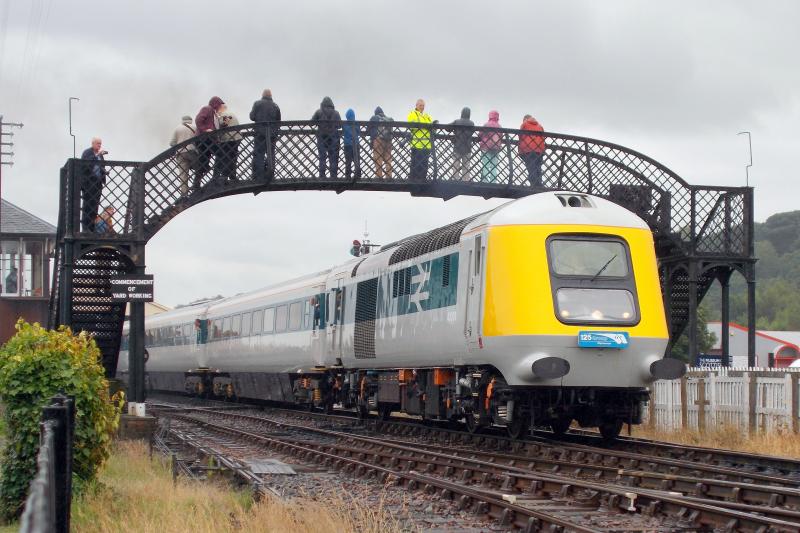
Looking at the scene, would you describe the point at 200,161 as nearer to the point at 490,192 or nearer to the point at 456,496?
the point at 490,192

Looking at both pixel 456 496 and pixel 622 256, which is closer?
pixel 456 496

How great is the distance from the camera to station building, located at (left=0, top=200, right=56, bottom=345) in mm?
33500

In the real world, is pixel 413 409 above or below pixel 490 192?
below

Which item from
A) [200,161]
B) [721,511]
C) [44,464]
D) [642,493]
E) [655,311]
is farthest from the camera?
[200,161]

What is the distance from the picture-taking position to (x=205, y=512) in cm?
1006

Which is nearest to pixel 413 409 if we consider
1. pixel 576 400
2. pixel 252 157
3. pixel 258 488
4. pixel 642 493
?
pixel 576 400

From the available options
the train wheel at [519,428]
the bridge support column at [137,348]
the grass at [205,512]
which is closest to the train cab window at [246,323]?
the bridge support column at [137,348]

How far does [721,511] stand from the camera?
343 inches

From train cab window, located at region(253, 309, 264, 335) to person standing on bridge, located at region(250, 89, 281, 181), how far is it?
10.3 metres

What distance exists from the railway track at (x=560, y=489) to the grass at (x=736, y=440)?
3372mm

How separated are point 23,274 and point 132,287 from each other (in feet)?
53.5

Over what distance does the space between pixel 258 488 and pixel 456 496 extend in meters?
1.89

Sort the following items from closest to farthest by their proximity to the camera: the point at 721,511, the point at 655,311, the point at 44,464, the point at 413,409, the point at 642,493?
the point at 44,464, the point at 721,511, the point at 642,493, the point at 655,311, the point at 413,409

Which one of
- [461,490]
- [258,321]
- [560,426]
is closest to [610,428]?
[560,426]
